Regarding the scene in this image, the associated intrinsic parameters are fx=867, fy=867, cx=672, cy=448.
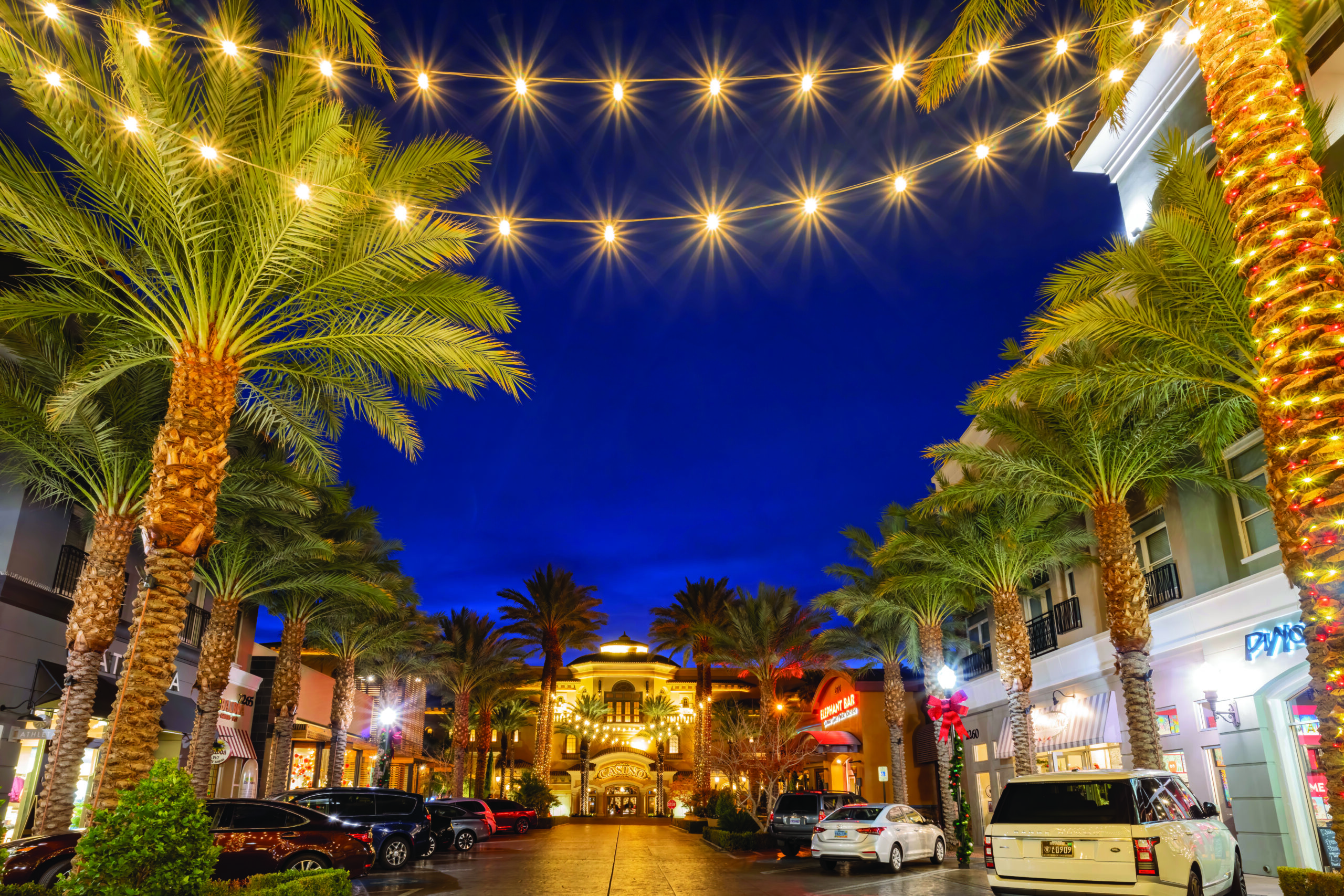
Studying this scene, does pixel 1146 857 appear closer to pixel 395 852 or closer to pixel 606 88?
pixel 606 88

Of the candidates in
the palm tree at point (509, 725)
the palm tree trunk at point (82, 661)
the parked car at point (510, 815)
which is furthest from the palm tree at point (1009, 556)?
the palm tree at point (509, 725)

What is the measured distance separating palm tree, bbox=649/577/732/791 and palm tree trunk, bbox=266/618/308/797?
19.9 m

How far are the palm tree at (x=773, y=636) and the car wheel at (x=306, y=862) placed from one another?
25779mm

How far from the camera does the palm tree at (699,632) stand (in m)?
45.5

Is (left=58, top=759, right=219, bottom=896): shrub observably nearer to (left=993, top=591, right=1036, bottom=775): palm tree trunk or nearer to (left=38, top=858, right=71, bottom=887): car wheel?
(left=38, top=858, right=71, bottom=887): car wheel

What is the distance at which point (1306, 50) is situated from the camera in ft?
53.5

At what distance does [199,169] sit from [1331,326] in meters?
12.7

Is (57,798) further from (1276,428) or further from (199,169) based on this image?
(1276,428)

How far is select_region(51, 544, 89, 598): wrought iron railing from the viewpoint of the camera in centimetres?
2077

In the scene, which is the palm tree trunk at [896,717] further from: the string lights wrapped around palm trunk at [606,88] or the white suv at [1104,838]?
the string lights wrapped around palm trunk at [606,88]

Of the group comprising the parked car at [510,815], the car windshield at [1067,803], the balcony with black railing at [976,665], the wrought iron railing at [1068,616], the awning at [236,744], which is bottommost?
the parked car at [510,815]

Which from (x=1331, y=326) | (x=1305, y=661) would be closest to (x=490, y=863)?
(x=1305, y=661)

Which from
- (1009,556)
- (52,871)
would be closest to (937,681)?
(1009,556)

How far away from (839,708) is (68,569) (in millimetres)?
30141
